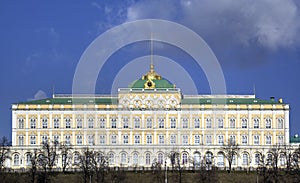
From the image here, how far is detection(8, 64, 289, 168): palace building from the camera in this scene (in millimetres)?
132500

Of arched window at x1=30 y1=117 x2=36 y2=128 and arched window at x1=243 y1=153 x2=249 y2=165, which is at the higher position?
arched window at x1=30 y1=117 x2=36 y2=128

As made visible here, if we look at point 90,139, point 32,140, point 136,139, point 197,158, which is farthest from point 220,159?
point 32,140

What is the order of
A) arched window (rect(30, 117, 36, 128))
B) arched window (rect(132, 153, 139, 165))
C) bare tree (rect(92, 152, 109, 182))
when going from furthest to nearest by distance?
arched window (rect(30, 117, 36, 128)), arched window (rect(132, 153, 139, 165)), bare tree (rect(92, 152, 109, 182))

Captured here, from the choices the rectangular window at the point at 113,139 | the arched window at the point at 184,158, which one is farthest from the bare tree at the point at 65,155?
the arched window at the point at 184,158

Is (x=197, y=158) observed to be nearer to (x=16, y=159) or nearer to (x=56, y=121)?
(x=56, y=121)

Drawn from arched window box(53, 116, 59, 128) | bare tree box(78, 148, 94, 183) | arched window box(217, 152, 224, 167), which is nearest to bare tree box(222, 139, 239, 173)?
arched window box(217, 152, 224, 167)

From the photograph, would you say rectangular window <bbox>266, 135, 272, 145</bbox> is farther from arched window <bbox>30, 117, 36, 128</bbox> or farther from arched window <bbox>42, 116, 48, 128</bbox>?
arched window <bbox>30, 117, 36, 128</bbox>

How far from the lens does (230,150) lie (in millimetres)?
128625

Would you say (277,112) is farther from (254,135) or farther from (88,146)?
(88,146)

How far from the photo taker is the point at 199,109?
13338 cm

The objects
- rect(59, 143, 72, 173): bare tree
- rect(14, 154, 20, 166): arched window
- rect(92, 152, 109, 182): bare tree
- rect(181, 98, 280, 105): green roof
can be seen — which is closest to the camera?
rect(92, 152, 109, 182): bare tree

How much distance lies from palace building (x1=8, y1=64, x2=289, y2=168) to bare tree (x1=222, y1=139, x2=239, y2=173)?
Result: 4.93ft

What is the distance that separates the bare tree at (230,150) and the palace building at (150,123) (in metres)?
1.50

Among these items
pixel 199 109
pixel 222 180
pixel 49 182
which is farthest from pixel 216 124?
pixel 49 182
